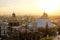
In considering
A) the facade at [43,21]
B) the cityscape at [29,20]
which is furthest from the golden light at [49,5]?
the facade at [43,21]

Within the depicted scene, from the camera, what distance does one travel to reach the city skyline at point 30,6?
6.00ft

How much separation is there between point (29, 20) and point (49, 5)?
1.26 ft

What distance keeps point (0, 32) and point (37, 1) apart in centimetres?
72

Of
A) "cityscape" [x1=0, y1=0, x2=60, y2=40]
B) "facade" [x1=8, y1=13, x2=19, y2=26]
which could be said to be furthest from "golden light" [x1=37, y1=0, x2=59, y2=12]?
"facade" [x1=8, y1=13, x2=19, y2=26]

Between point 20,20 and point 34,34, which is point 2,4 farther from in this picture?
point 34,34

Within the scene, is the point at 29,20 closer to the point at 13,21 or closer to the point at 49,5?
the point at 13,21

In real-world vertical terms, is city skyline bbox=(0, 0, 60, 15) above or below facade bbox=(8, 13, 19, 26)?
above

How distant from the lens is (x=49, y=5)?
1.85 metres

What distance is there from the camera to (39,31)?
5.86 ft

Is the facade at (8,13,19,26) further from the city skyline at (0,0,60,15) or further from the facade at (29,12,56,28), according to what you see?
the facade at (29,12,56,28)

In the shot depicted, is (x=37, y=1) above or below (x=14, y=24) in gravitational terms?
above

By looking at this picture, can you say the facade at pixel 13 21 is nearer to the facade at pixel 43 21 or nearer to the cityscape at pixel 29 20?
the cityscape at pixel 29 20

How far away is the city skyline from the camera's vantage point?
1.83 meters

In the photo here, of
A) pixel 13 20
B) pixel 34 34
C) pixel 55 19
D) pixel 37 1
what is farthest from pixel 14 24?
pixel 55 19
